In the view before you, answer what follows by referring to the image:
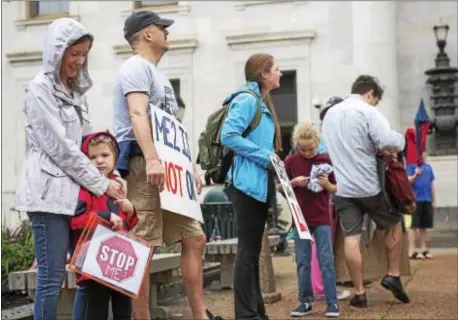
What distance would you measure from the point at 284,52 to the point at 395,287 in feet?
46.5

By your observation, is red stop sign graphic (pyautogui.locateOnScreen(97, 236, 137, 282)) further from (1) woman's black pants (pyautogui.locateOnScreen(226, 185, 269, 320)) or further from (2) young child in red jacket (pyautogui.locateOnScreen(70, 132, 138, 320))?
(1) woman's black pants (pyautogui.locateOnScreen(226, 185, 269, 320))

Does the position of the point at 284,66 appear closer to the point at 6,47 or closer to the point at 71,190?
the point at 6,47

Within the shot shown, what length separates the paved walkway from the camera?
5531mm

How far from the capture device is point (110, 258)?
3527mm

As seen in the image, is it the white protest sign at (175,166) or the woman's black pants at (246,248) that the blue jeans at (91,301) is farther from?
the woman's black pants at (246,248)

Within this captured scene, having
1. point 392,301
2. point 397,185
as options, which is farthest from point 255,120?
point 392,301

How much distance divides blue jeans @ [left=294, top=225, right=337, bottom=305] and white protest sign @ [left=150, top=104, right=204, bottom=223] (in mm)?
1609

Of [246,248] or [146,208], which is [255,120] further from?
[146,208]

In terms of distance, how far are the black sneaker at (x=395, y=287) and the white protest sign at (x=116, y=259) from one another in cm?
290

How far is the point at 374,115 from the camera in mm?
5848

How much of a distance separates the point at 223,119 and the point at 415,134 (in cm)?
663

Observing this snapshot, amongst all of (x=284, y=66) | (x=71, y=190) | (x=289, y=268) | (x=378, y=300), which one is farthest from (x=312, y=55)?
(x=71, y=190)

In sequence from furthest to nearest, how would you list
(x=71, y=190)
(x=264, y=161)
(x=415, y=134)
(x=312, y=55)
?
1. (x=312, y=55)
2. (x=415, y=134)
3. (x=264, y=161)
4. (x=71, y=190)

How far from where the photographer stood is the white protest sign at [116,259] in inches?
137
